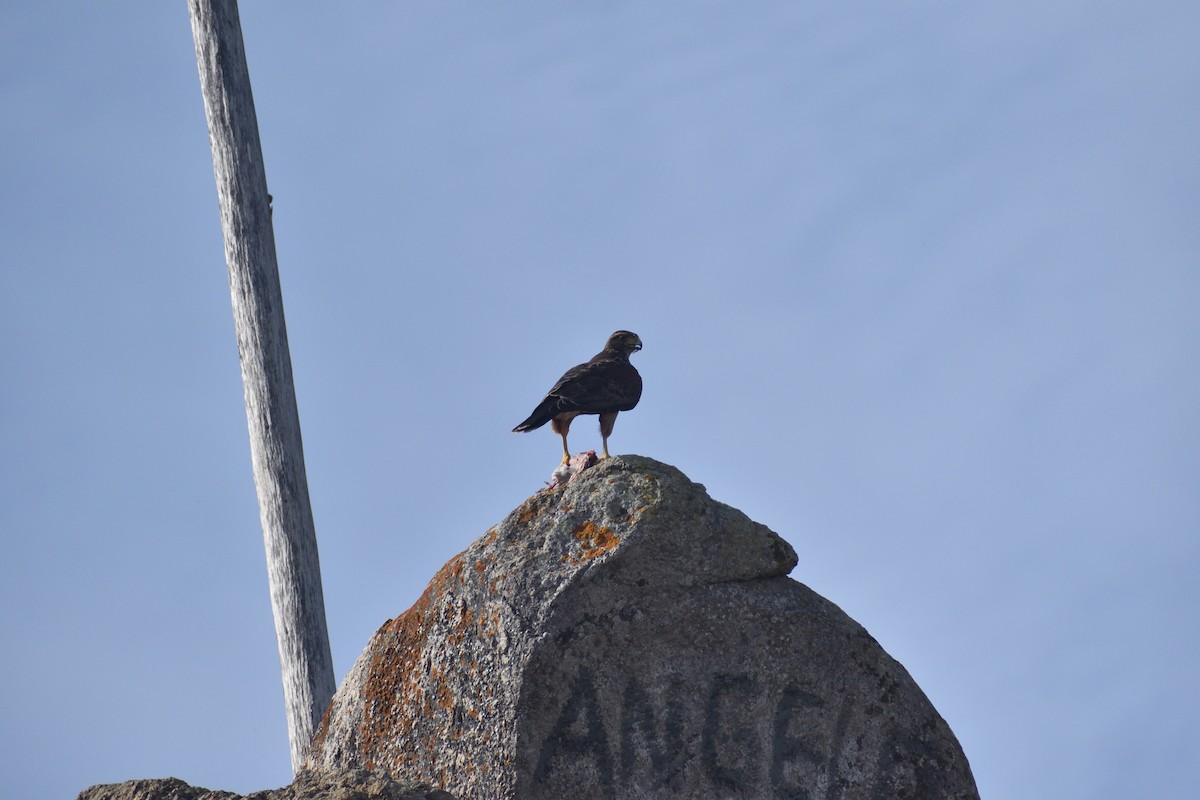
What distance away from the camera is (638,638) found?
4.62 metres

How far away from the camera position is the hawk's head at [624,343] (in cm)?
676

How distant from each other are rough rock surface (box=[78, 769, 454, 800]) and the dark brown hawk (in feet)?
7.76

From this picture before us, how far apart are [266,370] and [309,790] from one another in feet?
15.9

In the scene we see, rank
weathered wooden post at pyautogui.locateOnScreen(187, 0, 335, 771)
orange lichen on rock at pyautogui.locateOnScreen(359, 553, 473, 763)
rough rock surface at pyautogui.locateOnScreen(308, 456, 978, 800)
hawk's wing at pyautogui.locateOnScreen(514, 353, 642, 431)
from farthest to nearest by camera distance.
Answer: weathered wooden post at pyautogui.locateOnScreen(187, 0, 335, 771) < hawk's wing at pyautogui.locateOnScreen(514, 353, 642, 431) < orange lichen on rock at pyautogui.locateOnScreen(359, 553, 473, 763) < rough rock surface at pyautogui.locateOnScreen(308, 456, 978, 800)

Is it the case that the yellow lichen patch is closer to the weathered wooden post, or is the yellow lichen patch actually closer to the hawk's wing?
the hawk's wing

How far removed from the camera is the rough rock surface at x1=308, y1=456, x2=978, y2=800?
4.58 metres

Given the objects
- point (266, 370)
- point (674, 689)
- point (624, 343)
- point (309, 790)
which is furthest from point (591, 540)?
point (266, 370)

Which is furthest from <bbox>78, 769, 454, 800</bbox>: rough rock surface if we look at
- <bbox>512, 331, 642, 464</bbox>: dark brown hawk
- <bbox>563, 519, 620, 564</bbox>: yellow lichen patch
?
<bbox>512, 331, 642, 464</bbox>: dark brown hawk

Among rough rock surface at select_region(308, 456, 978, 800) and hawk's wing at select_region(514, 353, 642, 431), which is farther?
hawk's wing at select_region(514, 353, 642, 431)

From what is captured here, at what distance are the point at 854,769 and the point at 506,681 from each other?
1.24m

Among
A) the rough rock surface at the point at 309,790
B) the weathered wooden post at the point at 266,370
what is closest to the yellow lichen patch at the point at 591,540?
the rough rock surface at the point at 309,790

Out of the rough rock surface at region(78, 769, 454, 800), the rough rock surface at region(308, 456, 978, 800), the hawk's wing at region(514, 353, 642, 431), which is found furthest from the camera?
the hawk's wing at region(514, 353, 642, 431)

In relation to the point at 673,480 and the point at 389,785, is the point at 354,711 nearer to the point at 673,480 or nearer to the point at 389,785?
the point at 389,785

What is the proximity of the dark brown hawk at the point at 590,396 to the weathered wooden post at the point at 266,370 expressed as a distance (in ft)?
8.65
